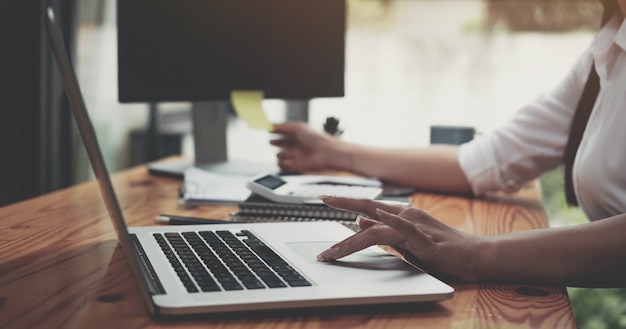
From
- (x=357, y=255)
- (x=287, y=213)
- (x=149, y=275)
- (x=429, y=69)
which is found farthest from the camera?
(x=429, y=69)

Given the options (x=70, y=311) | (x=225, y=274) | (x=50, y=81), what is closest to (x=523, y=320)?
(x=225, y=274)

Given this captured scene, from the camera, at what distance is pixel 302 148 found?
1.71 m

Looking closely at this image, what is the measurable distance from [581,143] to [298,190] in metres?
0.50

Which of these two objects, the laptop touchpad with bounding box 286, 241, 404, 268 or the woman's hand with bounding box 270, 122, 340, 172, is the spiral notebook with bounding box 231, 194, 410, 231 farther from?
the woman's hand with bounding box 270, 122, 340, 172

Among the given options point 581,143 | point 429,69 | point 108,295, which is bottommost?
point 108,295

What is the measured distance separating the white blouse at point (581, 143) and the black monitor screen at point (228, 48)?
16.3 inches

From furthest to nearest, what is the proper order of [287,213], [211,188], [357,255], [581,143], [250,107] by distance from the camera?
[250,107] < [211,188] < [581,143] < [287,213] < [357,255]

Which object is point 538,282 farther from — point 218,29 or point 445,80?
point 445,80

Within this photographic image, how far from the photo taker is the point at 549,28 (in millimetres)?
2889

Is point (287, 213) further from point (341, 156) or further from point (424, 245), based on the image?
point (341, 156)

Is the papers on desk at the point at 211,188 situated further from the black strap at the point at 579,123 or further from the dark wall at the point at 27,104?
the dark wall at the point at 27,104

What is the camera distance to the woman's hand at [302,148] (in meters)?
1.70

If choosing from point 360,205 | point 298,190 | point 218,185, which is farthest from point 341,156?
point 360,205

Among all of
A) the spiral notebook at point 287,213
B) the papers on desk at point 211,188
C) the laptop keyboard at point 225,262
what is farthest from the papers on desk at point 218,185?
the laptop keyboard at point 225,262
